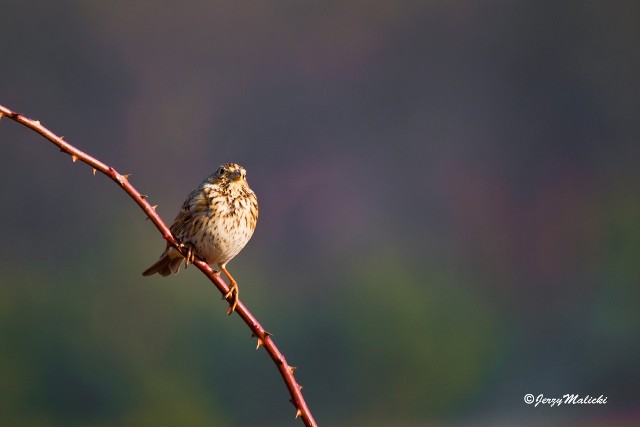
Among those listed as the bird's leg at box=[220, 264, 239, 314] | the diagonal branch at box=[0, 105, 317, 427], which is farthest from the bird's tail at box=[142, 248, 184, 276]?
the diagonal branch at box=[0, 105, 317, 427]

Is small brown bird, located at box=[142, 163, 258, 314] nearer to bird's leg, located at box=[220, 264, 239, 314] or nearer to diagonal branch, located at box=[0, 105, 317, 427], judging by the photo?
bird's leg, located at box=[220, 264, 239, 314]

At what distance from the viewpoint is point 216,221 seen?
2303mm

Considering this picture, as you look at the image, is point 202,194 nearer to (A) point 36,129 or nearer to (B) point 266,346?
(B) point 266,346

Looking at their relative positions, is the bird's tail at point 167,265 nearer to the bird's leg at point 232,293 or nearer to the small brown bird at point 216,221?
the small brown bird at point 216,221

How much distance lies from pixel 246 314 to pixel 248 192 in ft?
4.12

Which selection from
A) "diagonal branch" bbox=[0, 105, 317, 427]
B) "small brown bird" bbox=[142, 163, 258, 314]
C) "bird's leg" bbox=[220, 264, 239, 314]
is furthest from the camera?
"small brown bird" bbox=[142, 163, 258, 314]

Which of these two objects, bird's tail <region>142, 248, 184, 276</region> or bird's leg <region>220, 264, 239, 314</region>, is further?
bird's tail <region>142, 248, 184, 276</region>

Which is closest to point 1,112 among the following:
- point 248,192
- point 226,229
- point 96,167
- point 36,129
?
point 36,129

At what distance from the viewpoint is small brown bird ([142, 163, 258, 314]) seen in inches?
90.1

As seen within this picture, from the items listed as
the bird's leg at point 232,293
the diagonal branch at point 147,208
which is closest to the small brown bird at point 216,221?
the bird's leg at point 232,293

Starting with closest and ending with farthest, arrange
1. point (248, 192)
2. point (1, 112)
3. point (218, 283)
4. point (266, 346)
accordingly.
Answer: point (1, 112) → point (266, 346) → point (218, 283) → point (248, 192)

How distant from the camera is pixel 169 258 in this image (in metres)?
2.39

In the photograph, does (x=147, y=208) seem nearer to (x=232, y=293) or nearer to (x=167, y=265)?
(x=232, y=293)

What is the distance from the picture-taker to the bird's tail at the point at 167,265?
7.75 feet
